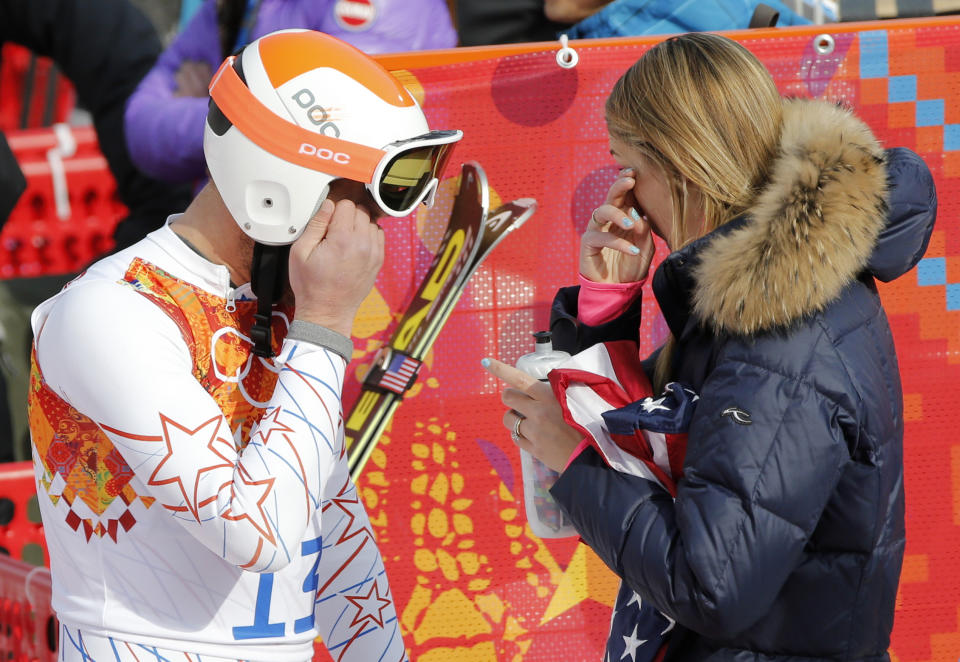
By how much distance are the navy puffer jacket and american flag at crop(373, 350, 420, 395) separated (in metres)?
1.41

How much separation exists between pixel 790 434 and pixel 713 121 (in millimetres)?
577

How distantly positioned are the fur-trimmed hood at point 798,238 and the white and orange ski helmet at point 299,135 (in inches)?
23.1

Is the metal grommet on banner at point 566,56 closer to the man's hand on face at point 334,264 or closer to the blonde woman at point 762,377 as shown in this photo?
the blonde woman at point 762,377

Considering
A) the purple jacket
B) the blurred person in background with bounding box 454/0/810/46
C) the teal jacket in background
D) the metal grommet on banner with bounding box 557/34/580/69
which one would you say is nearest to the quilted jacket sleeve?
the metal grommet on banner with bounding box 557/34/580/69

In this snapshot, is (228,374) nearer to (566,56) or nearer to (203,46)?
(566,56)

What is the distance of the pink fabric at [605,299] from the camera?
85.4 inches

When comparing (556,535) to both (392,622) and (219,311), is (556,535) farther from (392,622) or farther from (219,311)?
(219,311)

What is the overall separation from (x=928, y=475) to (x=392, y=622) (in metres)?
1.82

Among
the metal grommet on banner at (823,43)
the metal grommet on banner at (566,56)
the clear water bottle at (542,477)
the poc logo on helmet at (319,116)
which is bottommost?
the clear water bottle at (542,477)

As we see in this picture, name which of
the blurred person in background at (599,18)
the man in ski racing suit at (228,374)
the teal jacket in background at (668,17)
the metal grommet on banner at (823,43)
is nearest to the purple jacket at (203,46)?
the blurred person in background at (599,18)

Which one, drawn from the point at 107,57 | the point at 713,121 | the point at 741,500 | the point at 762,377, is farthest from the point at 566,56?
the point at 107,57

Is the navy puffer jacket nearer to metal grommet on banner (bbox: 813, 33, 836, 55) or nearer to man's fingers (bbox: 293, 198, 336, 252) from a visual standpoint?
man's fingers (bbox: 293, 198, 336, 252)

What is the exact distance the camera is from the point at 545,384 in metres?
1.97

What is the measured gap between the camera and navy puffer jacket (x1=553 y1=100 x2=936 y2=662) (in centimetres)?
159
